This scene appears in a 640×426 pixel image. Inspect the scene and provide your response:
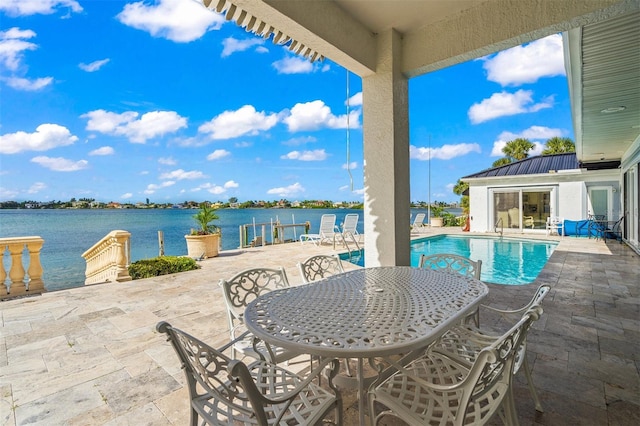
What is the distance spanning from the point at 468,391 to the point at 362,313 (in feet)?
1.83

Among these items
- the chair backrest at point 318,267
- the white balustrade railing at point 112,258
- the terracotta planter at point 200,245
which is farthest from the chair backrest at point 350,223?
the chair backrest at point 318,267

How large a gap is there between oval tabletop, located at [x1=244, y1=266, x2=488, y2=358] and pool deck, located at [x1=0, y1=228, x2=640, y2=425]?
68 centimetres

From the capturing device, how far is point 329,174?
164 ft

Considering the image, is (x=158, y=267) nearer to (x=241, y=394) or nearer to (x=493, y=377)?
(x=241, y=394)

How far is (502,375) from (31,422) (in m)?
2.53

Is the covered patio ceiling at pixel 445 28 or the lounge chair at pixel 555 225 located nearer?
the covered patio ceiling at pixel 445 28

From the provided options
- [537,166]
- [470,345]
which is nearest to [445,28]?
[470,345]

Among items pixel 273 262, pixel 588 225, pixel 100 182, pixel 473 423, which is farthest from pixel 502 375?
pixel 100 182

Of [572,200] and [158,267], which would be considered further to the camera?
[572,200]

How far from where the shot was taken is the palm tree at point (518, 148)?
22.5m

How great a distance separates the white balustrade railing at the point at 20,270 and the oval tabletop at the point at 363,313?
4.89 metres

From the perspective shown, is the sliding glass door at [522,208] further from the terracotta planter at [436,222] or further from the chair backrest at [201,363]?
the chair backrest at [201,363]

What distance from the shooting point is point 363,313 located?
5.10 ft

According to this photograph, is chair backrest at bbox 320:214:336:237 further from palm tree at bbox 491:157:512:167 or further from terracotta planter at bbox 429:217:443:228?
palm tree at bbox 491:157:512:167
